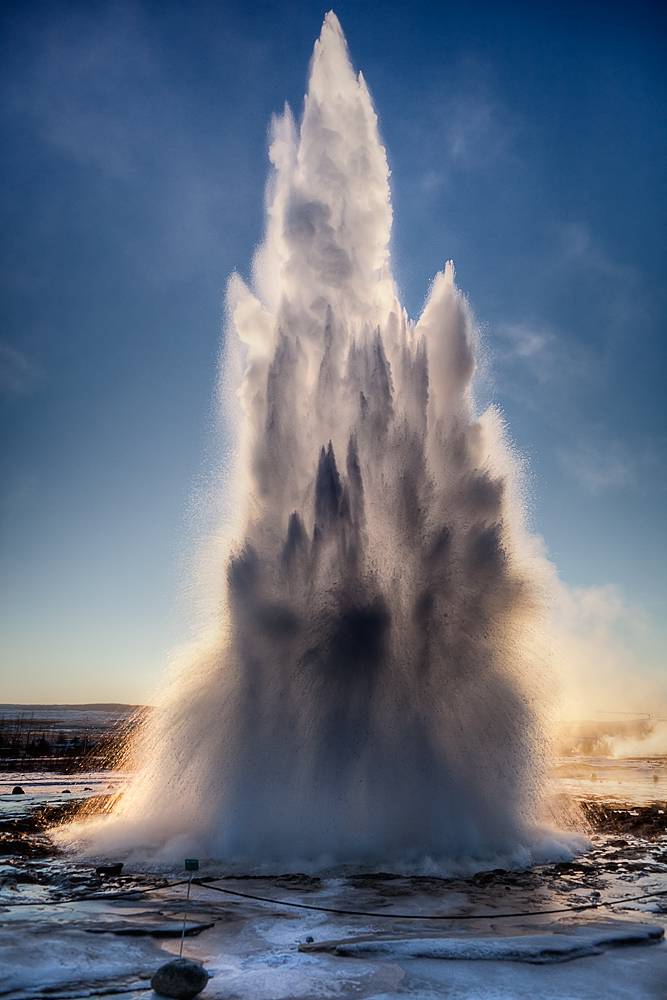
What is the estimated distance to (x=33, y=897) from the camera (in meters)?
13.0

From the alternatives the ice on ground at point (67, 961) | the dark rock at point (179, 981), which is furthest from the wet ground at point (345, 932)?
the dark rock at point (179, 981)

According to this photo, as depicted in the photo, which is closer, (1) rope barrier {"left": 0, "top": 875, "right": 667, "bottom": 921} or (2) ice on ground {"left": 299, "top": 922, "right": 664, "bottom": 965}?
(2) ice on ground {"left": 299, "top": 922, "right": 664, "bottom": 965}

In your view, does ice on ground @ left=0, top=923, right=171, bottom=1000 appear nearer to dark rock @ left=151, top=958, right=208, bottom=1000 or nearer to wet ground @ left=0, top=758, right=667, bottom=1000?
wet ground @ left=0, top=758, right=667, bottom=1000

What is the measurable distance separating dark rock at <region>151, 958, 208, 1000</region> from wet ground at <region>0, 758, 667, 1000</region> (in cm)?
33

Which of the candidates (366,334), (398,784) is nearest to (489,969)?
(398,784)

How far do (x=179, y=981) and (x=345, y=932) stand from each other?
402 cm

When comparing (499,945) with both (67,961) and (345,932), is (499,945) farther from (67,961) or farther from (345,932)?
(67,961)

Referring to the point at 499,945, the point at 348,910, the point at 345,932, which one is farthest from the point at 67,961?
the point at 499,945

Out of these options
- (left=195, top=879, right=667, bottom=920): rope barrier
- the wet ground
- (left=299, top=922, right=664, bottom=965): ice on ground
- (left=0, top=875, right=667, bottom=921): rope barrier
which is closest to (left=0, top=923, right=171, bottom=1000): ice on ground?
the wet ground

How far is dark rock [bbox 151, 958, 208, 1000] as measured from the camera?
7.80 meters

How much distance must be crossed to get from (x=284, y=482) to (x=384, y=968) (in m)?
14.8

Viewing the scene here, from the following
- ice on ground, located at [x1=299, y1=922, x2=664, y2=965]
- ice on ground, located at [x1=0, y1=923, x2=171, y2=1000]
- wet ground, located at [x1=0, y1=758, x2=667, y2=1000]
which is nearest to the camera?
ice on ground, located at [x1=0, y1=923, x2=171, y2=1000]

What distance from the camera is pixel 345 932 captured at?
1092 centimetres

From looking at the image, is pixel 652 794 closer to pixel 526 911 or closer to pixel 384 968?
pixel 526 911
